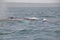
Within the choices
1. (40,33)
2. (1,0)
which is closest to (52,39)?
(40,33)

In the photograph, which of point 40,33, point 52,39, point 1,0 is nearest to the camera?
point 52,39

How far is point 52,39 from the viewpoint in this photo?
11828 millimetres

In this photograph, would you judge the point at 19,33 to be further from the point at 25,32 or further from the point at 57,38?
the point at 57,38

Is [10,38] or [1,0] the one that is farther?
[1,0]

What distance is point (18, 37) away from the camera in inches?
494

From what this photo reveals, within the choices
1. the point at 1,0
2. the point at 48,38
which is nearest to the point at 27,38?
the point at 48,38

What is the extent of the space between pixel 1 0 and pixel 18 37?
45.2ft

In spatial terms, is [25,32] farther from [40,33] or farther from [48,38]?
[48,38]

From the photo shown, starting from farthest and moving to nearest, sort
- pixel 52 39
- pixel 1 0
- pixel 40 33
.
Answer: pixel 1 0, pixel 40 33, pixel 52 39

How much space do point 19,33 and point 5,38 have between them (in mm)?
1745

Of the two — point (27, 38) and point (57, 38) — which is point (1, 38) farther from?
point (57, 38)

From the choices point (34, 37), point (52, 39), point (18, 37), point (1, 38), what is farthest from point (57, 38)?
point (1, 38)

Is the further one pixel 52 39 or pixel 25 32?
pixel 25 32

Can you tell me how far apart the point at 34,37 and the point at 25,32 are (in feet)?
5.86
